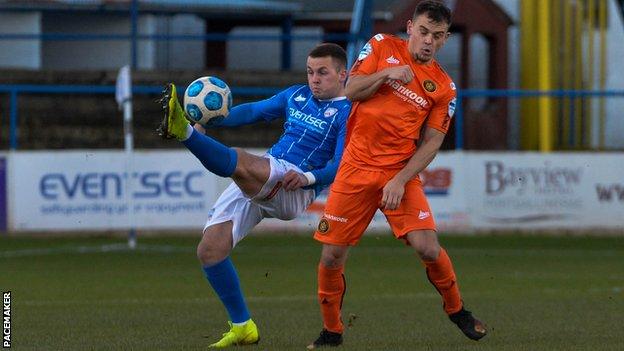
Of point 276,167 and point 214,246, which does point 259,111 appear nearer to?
point 276,167

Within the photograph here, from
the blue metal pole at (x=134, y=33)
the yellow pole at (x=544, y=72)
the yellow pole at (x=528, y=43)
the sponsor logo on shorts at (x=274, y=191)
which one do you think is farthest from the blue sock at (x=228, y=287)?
the yellow pole at (x=528, y=43)

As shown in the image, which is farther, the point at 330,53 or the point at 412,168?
the point at 330,53

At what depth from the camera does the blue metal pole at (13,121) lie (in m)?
20.2

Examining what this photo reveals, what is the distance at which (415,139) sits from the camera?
8.34 m

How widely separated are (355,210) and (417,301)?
147 inches

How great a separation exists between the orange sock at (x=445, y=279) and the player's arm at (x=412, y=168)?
0.48 meters

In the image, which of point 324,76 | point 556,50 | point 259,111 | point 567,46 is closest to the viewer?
point 324,76

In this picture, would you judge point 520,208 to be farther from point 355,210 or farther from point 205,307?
point 355,210

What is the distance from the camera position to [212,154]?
8297mm

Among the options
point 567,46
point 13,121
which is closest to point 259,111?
point 13,121

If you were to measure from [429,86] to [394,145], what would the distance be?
1.29 ft

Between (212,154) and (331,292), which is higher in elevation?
(212,154)

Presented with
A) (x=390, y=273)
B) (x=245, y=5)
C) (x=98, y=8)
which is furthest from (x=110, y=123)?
(x=390, y=273)

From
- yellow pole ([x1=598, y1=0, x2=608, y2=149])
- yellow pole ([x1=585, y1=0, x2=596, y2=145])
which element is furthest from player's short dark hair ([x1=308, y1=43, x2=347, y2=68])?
yellow pole ([x1=598, y1=0, x2=608, y2=149])
